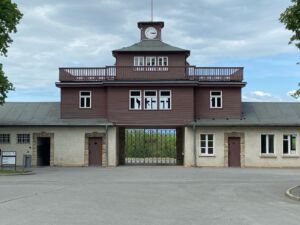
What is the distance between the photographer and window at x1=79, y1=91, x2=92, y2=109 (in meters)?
40.2

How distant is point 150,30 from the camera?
44.0 meters

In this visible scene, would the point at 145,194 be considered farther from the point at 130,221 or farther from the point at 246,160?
the point at 246,160

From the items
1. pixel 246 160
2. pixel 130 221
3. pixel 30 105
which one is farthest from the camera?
pixel 30 105

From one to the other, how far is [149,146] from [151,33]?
1029cm

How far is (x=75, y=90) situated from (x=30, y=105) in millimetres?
5422

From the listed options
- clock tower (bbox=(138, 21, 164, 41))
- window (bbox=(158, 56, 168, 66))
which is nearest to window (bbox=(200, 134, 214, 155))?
window (bbox=(158, 56, 168, 66))

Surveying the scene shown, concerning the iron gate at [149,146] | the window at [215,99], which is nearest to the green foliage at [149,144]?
the iron gate at [149,146]

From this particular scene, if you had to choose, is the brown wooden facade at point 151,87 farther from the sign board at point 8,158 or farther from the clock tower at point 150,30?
the sign board at point 8,158

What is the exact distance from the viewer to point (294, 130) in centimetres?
3838

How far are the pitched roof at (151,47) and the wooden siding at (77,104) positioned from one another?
374 cm

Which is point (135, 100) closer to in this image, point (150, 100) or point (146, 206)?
point (150, 100)

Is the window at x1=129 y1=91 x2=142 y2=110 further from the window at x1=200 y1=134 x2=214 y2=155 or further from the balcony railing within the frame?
the window at x1=200 y1=134 x2=214 y2=155

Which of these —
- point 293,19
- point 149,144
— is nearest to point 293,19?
point 293,19

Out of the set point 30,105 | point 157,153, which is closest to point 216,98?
point 157,153
